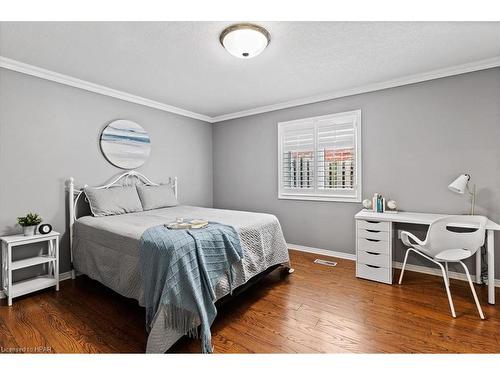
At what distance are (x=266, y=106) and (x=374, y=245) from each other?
2.65 m

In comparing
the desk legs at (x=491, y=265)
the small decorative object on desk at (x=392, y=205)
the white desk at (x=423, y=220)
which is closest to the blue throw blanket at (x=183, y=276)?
the white desk at (x=423, y=220)

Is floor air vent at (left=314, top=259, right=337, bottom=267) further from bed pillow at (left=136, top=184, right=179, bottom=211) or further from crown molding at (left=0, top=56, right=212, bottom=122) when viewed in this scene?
crown molding at (left=0, top=56, right=212, bottom=122)

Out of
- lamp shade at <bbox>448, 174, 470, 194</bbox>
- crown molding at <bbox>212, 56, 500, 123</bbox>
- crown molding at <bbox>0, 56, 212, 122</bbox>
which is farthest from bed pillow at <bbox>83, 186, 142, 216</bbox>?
lamp shade at <bbox>448, 174, 470, 194</bbox>

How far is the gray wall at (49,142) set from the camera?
254cm

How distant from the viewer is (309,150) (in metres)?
3.82

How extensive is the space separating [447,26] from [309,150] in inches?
82.4

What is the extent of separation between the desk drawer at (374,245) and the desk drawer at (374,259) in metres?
0.04

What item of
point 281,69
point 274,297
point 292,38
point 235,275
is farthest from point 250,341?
point 281,69

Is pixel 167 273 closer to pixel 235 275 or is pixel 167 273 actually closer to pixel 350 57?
pixel 235 275

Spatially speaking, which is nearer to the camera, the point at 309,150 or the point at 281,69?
the point at 281,69

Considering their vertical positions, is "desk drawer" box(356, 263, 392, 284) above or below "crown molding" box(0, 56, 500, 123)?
below

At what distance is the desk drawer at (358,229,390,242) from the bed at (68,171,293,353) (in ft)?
3.04

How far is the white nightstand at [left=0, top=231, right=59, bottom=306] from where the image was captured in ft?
7.61

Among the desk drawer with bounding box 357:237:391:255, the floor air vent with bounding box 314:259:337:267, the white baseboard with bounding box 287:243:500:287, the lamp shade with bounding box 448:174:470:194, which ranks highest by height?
the lamp shade with bounding box 448:174:470:194
